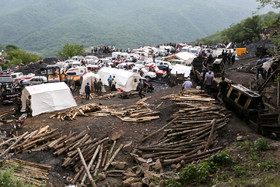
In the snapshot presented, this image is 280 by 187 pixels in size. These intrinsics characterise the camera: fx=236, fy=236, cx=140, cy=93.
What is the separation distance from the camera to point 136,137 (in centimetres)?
1231

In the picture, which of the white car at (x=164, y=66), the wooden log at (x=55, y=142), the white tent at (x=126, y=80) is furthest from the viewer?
the white car at (x=164, y=66)

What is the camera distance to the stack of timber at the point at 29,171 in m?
7.92

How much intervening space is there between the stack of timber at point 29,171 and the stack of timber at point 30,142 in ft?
4.28

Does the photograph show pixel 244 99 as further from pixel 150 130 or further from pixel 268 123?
pixel 150 130

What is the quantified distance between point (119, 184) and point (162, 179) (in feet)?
5.87

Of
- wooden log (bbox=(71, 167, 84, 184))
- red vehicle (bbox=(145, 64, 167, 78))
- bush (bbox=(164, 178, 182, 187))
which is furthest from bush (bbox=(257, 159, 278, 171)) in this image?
red vehicle (bbox=(145, 64, 167, 78))

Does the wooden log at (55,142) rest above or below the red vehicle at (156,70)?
below

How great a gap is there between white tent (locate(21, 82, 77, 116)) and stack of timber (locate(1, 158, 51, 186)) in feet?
24.3

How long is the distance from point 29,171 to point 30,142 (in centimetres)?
306

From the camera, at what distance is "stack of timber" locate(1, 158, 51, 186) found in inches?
312

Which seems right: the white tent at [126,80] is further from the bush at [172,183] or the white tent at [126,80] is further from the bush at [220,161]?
the bush at [172,183]

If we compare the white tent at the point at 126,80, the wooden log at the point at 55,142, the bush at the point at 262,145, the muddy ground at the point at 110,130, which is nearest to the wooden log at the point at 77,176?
the muddy ground at the point at 110,130

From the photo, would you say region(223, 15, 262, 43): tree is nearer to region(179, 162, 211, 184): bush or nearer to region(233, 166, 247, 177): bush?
region(233, 166, 247, 177): bush

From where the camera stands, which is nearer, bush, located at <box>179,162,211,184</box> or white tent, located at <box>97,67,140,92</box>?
bush, located at <box>179,162,211,184</box>
